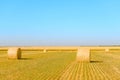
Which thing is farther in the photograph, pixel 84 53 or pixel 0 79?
pixel 84 53

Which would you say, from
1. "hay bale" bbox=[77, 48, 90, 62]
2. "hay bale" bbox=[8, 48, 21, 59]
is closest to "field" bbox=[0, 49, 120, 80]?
"hay bale" bbox=[77, 48, 90, 62]

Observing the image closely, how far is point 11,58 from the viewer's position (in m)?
30.3

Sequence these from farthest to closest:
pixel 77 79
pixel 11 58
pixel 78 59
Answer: pixel 11 58
pixel 78 59
pixel 77 79

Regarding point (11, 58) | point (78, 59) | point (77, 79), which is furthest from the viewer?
point (11, 58)

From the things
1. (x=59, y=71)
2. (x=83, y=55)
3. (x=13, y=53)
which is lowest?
Result: (x=59, y=71)

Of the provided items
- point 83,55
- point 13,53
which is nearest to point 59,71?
point 83,55

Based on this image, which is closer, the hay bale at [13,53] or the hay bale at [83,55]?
the hay bale at [83,55]

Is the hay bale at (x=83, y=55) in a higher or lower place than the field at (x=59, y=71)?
higher

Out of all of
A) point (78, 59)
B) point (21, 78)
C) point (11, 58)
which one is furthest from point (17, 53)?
point (21, 78)

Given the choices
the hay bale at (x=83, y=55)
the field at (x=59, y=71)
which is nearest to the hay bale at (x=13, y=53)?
the field at (x=59, y=71)

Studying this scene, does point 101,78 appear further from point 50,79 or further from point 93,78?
point 50,79

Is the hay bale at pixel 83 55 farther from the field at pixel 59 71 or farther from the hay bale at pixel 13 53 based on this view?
the hay bale at pixel 13 53

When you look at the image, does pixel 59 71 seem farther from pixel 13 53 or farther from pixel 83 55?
pixel 13 53

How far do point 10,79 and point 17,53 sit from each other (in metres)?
16.7
